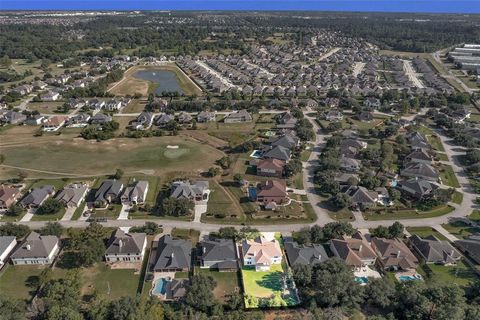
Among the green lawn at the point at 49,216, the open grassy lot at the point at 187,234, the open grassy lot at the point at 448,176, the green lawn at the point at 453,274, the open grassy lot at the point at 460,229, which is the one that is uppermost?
the open grassy lot at the point at 448,176

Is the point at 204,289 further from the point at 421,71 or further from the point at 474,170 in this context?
the point at 421,71

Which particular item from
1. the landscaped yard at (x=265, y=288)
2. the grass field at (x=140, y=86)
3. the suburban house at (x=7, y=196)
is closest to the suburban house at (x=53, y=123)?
the grass field at (x=140, y=86)

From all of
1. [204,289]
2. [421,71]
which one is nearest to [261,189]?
[204,289]

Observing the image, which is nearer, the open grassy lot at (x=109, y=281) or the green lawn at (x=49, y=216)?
the open grassy lot at (x=109, y=281)

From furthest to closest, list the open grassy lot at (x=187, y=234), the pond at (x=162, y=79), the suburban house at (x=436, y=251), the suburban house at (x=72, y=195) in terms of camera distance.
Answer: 1. the pond at (x=162, y=79)
2. the suburban house at (x=72, y=195)
3. the open grassy lot at (x=187, y=234)
4. the suburban house at (x=436, y=251)

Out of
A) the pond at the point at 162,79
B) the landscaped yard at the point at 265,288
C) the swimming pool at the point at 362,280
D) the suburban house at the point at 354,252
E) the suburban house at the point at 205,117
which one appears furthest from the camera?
the pond at the point at 162,79

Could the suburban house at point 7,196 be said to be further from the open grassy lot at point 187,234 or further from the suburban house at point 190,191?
the open grassy lot at point 187,234

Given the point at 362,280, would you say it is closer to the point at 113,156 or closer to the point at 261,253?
the point at 261,253
